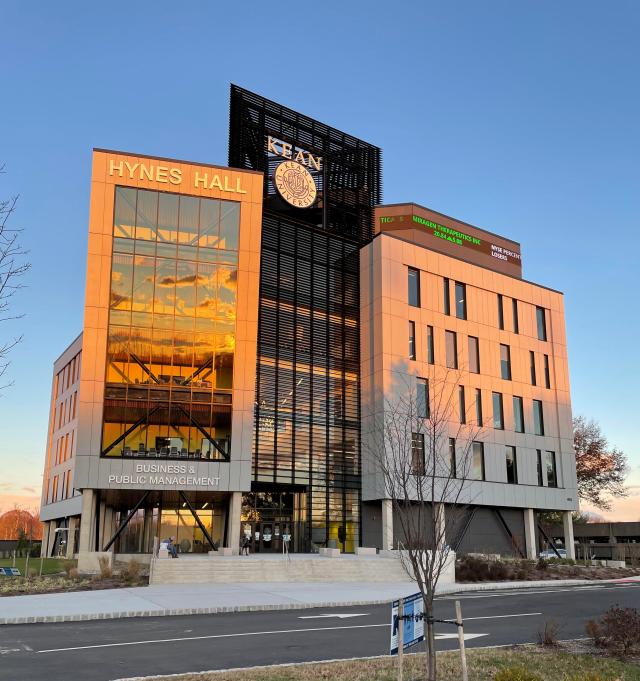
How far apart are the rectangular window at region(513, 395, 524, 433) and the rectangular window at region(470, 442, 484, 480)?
14.3ft

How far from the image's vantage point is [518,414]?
5428cm

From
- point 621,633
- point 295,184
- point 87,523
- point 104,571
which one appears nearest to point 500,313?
point 295,184

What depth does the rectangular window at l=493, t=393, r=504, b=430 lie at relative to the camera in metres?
52.6

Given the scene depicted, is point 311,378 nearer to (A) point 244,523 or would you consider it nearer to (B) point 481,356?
(A) point 244,523

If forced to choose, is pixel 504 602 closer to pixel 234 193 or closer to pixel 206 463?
pixel 206 463

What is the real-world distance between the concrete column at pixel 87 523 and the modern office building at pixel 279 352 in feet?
0.39

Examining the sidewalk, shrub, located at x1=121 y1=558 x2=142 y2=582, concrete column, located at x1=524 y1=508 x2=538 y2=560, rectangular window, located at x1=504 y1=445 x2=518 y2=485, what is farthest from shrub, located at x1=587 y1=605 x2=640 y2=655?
concrete column, located at x1=524 y1=508 x2=538 y2=560

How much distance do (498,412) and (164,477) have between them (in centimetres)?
2572

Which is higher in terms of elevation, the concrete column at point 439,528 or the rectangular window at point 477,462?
the rectangular window at point 477,462

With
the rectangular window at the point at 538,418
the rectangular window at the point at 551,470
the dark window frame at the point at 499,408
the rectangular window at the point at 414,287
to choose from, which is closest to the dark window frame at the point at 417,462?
the rectangular window at the point at 414,287

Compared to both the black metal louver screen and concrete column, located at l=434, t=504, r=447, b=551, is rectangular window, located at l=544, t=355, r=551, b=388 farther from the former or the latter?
concrete column, located at l=434, t=504, r=447, b=551

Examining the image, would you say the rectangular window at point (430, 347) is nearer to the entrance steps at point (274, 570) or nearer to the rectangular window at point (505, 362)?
the rectangular window at point (505, 362)

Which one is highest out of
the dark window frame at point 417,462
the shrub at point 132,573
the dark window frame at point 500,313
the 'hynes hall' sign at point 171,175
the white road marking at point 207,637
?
the 'hynes hall' sign at point 171,175

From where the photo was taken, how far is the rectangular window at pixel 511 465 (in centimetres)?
5247
